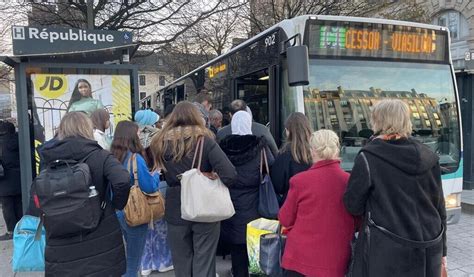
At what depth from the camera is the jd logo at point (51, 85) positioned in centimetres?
546

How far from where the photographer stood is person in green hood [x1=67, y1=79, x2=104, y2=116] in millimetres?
5672

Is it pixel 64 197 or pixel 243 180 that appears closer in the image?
pixel 64 197

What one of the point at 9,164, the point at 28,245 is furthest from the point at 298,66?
the point at 9,164

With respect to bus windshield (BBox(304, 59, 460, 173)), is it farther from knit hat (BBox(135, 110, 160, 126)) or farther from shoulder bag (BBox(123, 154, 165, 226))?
shoulder bag (BBox(123, 154, 165, 226))

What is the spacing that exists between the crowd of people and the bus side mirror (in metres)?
0.64

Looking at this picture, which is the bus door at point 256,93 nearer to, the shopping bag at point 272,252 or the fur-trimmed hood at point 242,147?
the fur-trimmed hood at point 242,147

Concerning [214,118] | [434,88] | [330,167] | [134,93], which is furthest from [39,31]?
[434,88]

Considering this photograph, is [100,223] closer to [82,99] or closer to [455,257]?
[82,99]

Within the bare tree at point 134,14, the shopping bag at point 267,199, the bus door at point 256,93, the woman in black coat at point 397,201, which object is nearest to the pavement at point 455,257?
the shopping bag at point 267,199

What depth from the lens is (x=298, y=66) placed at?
4141 mm

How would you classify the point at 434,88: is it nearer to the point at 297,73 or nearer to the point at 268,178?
the point at 297,73

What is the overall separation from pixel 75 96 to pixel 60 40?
815mm

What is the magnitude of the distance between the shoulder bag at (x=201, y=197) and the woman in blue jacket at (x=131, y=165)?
0.56 meters

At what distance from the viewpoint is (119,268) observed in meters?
3.05
